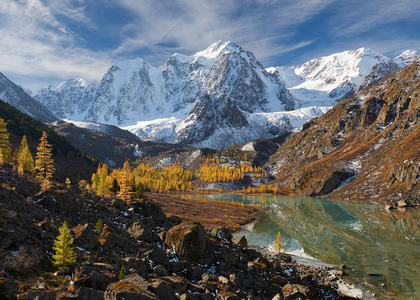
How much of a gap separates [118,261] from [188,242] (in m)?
9.06

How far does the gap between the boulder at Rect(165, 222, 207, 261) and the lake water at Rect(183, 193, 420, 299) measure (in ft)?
81.2

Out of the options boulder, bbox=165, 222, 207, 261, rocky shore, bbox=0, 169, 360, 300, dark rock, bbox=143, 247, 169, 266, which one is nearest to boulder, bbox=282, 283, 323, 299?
rocky shore, bbox=0, 169, 360, 300

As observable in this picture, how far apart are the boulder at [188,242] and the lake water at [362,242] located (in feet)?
81.2

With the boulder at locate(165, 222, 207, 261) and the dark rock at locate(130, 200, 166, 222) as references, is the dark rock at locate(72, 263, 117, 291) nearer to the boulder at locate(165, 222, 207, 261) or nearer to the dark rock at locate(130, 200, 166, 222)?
the boulder at locate(165, 222, 207, 261)

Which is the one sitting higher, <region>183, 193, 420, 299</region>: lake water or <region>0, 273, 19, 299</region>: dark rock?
<region>0, 273, 19, 299</region>: dark rock

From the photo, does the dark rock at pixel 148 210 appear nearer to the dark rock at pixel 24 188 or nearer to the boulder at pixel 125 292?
the dark rock at pixel 24 188

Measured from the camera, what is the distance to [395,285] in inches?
1332

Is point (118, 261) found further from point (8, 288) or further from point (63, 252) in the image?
point (8, 288)

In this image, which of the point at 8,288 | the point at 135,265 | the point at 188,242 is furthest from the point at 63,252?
the point at 188,242

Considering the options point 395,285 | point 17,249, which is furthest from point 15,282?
point 395,285

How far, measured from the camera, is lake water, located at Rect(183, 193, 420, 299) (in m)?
35.9

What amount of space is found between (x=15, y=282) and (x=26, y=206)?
13.5 meters

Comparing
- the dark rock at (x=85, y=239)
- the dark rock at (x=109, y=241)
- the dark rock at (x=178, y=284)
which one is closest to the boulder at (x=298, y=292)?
the dark rock at (x=178, y=284)

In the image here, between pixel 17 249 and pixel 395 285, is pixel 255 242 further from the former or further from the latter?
pixel 17 249
